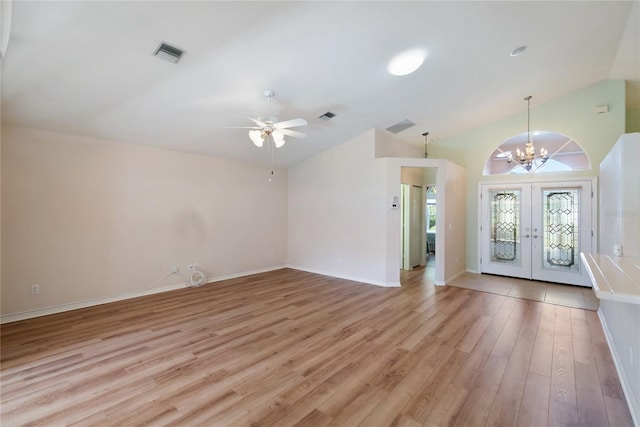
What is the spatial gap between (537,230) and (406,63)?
4939 mm

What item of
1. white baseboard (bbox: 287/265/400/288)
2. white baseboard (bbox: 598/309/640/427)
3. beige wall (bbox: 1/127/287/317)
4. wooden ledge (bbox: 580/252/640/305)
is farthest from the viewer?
white baseboard (bbox: 287/265/400/288)

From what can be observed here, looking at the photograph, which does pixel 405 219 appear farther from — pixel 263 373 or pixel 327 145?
pixel 263 373

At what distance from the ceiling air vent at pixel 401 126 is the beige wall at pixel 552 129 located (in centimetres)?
186

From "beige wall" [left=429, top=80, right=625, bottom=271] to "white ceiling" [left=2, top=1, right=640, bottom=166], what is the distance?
1.67 feet

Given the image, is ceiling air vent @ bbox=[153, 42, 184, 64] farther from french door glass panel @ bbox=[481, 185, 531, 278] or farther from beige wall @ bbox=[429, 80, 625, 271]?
french door glass panel @ bbox=[481, 185, 531, 278]

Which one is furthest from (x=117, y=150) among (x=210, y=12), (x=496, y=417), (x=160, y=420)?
(x=496, y=417)

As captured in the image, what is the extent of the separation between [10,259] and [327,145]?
17.8 ft

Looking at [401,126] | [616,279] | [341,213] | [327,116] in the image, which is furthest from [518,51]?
[341,213]

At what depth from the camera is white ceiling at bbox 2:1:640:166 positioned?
8.40ft

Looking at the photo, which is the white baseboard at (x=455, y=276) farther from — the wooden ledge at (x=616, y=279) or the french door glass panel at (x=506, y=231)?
the wooden ledge at (x=616, y=279)

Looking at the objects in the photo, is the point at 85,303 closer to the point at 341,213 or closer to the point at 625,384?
the point at 341,213

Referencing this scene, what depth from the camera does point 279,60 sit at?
3.28 meters

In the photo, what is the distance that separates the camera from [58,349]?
3080mm

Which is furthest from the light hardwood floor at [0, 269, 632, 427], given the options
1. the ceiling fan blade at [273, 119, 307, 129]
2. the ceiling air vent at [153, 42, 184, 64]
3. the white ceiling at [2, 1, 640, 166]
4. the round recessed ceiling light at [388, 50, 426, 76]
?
the round recessed ceiling light at [388, 50, 426, 76]
